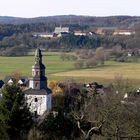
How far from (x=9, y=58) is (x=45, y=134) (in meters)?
49.3

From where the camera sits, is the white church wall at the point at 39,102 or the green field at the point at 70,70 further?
the green field at the point at 70,70

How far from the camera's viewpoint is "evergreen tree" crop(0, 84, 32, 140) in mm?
18656

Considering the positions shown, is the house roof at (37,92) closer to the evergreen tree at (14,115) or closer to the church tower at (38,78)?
the church tower at (38,78)

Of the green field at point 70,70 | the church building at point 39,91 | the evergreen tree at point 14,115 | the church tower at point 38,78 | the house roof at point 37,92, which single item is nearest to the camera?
the evergreen tree at point 14,115

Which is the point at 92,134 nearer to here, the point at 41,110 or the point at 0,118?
the point at 0,118

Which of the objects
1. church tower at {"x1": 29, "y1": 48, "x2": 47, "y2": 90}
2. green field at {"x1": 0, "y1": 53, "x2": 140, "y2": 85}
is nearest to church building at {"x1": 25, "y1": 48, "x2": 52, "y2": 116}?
church tower at {"x1": 29, "y1": 48, "x2": 47, "y2": 90}

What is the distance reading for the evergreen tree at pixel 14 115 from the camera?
18.7 metres

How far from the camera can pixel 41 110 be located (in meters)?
30.1

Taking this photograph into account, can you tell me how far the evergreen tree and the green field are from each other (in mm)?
28757

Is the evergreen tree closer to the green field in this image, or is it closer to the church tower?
the church tower

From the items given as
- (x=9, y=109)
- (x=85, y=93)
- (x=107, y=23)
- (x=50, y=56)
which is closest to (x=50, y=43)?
(x=50, y=56)

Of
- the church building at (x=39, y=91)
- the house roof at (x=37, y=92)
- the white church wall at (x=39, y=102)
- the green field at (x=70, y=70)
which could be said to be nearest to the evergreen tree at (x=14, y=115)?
the white church wall at (x=39, y=102)

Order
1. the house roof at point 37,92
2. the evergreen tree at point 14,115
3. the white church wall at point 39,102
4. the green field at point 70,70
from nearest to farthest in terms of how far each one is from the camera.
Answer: the evergreen tree at point 14,115, the white church wall at point 39,102, the house roof at point 37,92, the green field at point 70,70

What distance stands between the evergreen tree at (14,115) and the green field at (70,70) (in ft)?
94.3
